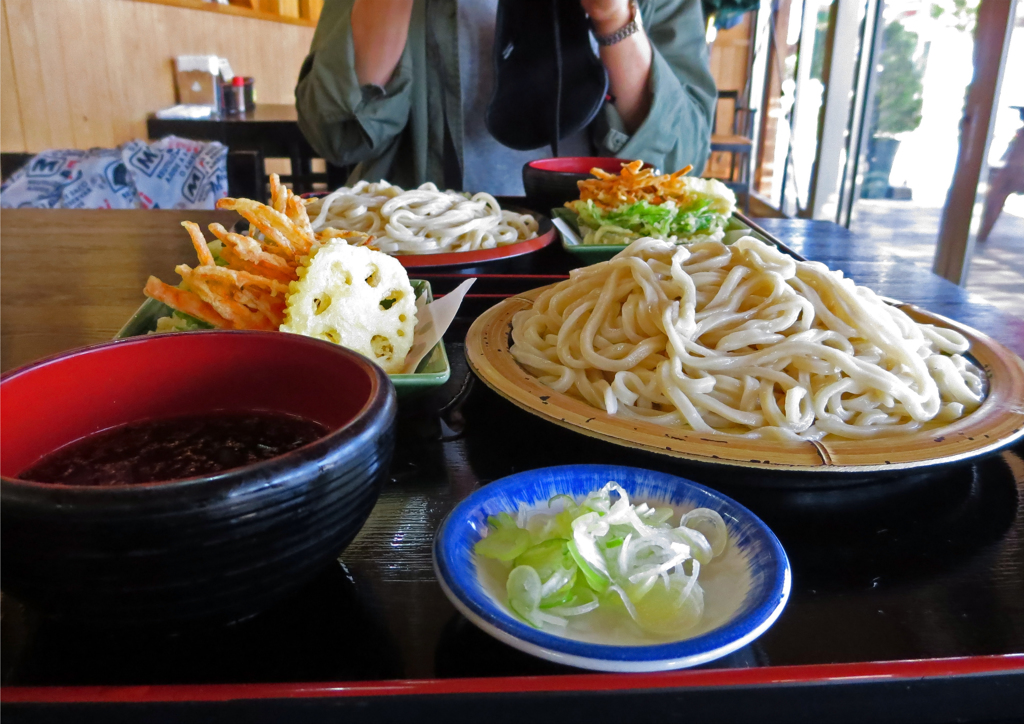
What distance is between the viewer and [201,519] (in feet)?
1.60

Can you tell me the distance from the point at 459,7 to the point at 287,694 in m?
3.05

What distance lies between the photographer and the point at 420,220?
73.1 inches

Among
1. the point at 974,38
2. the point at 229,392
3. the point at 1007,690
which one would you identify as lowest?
the point at 1007,690

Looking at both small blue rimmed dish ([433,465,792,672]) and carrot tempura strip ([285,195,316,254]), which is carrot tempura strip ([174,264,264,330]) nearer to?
carrot tempura strip ([285,195,316,254])

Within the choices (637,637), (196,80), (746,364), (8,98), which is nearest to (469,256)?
(746,364)

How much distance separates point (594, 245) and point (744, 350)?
672 mm

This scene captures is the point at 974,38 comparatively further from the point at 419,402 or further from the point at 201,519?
the point at 201,519

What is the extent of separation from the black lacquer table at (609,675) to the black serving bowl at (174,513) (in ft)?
0.18

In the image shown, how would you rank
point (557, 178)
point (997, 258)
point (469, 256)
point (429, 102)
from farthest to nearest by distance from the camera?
point (997, 258), point (429, 102), point (557, 178), point (469, 256)

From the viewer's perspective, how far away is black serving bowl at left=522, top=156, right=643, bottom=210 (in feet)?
6.95

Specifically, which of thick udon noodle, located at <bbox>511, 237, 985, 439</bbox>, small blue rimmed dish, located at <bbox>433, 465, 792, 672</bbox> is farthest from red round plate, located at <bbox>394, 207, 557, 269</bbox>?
small blue rimmed dish, located at <bbox>433, 465, 792, 672</bbox>

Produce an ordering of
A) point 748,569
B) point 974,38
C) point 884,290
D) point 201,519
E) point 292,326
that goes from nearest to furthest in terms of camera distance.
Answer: point 201,519
point 748,569
point 292,326
point 884,290
point 974,38

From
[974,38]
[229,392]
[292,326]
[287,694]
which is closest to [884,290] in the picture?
[292,326]

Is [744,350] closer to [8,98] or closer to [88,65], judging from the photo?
[8,98]
